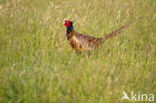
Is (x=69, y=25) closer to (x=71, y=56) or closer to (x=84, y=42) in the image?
(x=84, y=42)

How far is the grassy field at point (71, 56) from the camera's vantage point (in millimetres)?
4105

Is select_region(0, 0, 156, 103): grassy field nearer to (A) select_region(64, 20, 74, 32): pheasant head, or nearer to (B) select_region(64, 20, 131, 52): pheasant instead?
(B) select_region(64, 20, 131, 52): pheasant

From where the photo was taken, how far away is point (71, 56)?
5453 mm

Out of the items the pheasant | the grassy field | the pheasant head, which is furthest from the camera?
the pheasant head

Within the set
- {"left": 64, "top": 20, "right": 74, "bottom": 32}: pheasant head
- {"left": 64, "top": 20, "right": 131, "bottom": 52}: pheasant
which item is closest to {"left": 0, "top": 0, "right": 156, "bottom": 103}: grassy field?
{"left": 64, "top": 20, "right": 131, "bottom": 52}: pheasant

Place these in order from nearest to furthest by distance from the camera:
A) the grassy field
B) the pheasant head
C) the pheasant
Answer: the grassy field < the pheasant < the pheasant head

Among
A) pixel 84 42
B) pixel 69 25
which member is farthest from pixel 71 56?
pixel 69 25

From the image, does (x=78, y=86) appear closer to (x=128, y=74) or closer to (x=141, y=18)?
(x=128, y=74)

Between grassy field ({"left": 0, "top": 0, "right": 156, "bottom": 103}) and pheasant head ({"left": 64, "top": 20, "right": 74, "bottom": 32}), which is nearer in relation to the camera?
grassy field ({"left": 0, "top": 0, "right": 156, "bottom": 103})

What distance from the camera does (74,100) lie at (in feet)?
13.0

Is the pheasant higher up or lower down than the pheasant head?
lower down

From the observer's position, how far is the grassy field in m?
4.11

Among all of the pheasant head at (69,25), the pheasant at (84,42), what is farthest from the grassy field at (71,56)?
the pheasant head at (69,25)

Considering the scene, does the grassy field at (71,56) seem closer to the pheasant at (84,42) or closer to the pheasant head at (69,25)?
the pheasant at (84,42)
